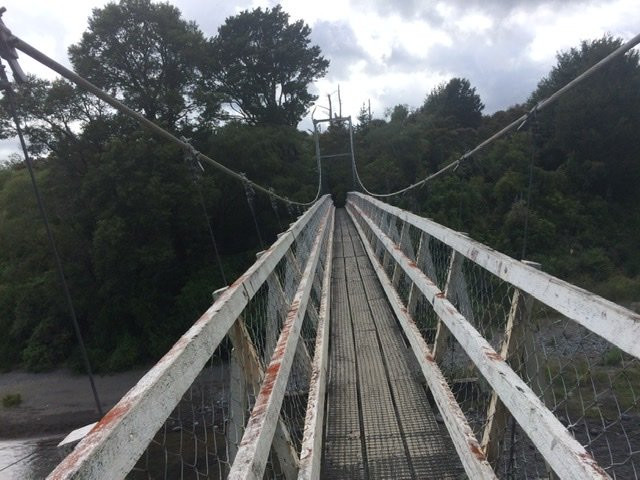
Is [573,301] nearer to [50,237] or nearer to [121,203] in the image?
[50,237]

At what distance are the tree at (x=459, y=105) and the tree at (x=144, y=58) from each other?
1519cm

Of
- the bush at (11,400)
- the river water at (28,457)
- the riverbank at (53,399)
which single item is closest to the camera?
the river water at (28,457)

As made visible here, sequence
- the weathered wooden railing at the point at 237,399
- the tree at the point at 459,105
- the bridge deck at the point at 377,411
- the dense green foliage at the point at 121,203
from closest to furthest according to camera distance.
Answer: the weathered wooden railing at the point at 237,399 < the bridge deck at the point at 377,411 < the dense green foliage at the point at 121,203 < the tree at the point at 459,105

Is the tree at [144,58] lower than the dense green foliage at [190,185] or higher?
higher

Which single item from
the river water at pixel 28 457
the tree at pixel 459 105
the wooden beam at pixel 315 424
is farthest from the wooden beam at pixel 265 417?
the tree at pixel 459 105

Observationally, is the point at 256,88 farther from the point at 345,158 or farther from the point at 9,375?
the point at 9,375

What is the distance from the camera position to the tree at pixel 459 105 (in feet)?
87.9

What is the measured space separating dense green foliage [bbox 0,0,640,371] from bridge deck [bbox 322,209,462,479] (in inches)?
346

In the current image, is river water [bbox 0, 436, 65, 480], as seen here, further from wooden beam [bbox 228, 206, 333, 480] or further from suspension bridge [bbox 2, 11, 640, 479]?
wooden beam [bbox 228, 206, 333, 480]

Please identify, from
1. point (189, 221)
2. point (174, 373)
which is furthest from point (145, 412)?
point (189, 221)

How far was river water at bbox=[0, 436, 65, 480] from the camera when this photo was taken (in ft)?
27.0

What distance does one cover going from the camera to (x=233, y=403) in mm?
1187

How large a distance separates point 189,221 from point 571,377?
34.4ft

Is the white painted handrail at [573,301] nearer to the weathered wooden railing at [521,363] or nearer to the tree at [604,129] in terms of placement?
the weathered wooden railing at [521,363]
